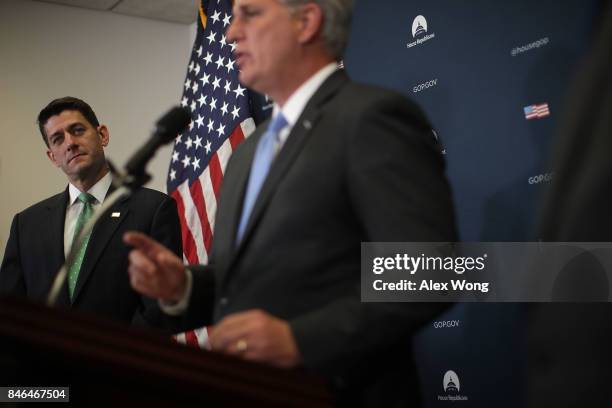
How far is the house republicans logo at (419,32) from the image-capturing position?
3.67 metres

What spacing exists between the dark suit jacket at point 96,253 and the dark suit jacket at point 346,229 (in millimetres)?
1648

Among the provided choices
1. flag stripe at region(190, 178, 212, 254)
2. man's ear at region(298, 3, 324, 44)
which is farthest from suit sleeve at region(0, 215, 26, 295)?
Result: man's ear at region(298, 3, 324, 44)

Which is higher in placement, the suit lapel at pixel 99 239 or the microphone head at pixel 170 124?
the microphone head at pixel 170 124

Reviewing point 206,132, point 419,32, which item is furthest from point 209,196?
point 419,32

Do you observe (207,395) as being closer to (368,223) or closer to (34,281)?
(368,223)

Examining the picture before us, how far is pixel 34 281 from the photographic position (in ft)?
11.5

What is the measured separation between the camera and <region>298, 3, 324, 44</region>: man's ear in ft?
6.23

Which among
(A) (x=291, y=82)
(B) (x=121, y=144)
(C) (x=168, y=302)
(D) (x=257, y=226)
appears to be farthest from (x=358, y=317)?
(B) (x=121, y=144)

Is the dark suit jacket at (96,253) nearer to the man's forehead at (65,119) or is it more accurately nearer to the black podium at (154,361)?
the man's forehead at (65,119)

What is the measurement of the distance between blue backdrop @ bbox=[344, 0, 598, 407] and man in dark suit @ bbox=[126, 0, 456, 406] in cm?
139

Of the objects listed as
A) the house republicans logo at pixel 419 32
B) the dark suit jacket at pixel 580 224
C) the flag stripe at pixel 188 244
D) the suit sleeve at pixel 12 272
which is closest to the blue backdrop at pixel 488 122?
the house republicans logo at pixel 419 32

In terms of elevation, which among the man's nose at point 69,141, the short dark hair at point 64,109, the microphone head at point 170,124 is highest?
the short dark hair at point 64,109

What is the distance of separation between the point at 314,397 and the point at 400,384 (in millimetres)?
441

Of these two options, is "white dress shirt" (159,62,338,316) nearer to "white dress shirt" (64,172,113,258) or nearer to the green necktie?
the green necktie
